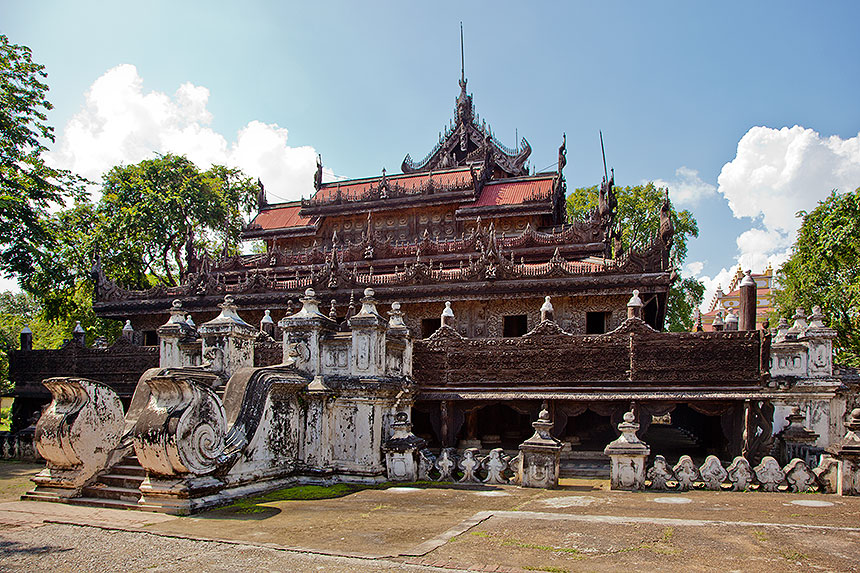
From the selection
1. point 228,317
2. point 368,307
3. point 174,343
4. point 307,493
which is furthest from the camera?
point 174,343

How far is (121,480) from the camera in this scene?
8.84 metres

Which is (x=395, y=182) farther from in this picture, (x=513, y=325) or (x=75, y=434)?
(x=75, y=434)

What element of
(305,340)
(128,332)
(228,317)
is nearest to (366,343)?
(305,340)

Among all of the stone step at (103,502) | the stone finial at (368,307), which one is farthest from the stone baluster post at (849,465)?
the stone step at (103,502)

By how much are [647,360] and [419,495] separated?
658cm

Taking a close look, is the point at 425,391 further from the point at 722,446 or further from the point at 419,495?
the point at 722,446

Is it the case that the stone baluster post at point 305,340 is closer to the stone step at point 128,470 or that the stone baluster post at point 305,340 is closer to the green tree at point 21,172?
the stone step at point 128,470

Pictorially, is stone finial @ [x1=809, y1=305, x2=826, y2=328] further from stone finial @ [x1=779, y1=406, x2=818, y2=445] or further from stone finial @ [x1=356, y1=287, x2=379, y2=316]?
stone finial @ [x1=356, y1=287, x2=379, y2=316]

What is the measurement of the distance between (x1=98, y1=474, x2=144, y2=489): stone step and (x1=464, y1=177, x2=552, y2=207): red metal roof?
61.3 ft

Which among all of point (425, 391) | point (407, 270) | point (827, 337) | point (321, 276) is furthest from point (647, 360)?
point (321, 276)

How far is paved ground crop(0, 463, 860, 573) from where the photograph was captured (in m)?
5.47

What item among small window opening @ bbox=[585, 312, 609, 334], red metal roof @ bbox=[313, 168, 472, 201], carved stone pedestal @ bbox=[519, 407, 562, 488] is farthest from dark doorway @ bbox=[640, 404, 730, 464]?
red metal roof @ bbox=[313, 168, 472, 201]

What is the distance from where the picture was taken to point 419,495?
976cm

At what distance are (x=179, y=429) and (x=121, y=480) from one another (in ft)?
5.24
